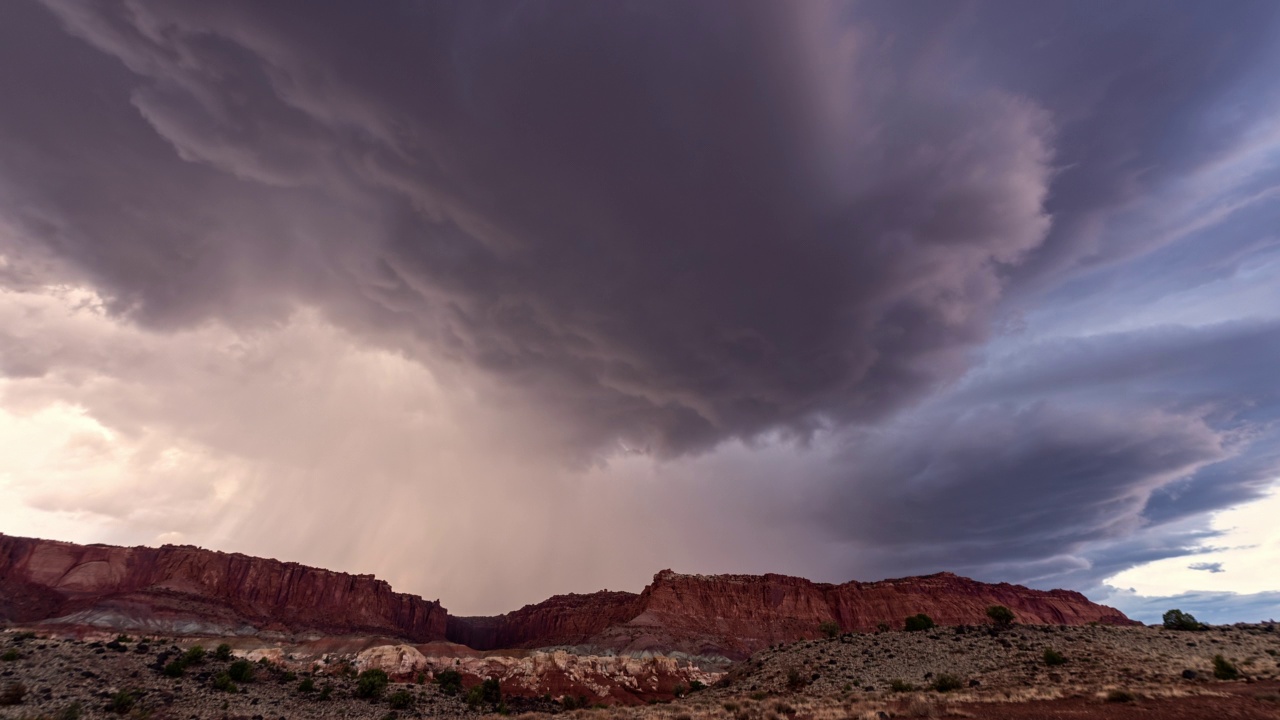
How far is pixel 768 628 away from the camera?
172 meters

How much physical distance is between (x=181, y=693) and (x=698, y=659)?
12582 centimetres

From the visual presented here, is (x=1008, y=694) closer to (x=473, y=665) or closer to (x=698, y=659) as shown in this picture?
(x=473, y=665)

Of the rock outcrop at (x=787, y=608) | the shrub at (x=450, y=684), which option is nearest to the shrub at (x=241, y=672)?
the shrub at (x=450, y=684)

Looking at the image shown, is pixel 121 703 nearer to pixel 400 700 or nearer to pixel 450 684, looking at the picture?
pixel 400 700

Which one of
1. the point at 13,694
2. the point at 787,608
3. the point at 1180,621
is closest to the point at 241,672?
the point at 13,694

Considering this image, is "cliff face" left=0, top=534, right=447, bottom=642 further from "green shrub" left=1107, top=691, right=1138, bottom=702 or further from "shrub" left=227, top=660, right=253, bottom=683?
"green shrub" left=1107, top=691, right=1138, bottom=702

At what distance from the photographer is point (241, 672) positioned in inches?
1676

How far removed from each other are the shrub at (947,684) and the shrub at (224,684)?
159 feet

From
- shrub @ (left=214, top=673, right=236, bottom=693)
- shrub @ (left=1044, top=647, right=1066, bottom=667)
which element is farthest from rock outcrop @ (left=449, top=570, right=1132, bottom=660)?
shrub @ (left=1044, top=647, right=1066, bottom=667)

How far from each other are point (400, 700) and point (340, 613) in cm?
18893

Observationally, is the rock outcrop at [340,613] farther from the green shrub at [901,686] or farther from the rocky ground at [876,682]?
the green shrub at [901,686]

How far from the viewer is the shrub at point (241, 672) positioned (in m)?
42.0

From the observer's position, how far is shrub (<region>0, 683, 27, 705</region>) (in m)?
29.0

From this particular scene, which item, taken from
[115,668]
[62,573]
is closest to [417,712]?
[115,668]
